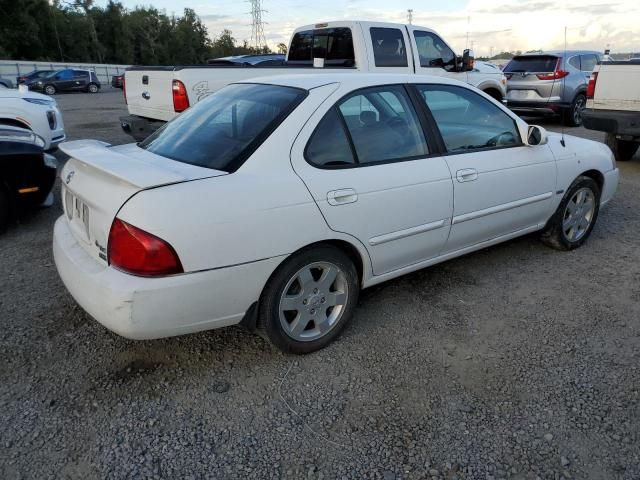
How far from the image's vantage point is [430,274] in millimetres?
4070

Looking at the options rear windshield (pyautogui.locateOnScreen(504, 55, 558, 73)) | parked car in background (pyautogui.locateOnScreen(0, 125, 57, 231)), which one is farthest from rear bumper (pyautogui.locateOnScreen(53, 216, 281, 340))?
rear windshield (pyautogui.locateOnScreen(504, 55, 558, 73))

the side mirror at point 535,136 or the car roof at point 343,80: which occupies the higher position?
the car roof at point 343,80

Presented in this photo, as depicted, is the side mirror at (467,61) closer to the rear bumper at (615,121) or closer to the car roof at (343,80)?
the rear bumper at (615,121)

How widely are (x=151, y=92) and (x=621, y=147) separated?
7.29 metres

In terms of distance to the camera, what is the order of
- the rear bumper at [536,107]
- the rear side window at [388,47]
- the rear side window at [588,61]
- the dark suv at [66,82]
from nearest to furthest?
the rear side window at [388,47]
the rear bumper at [536,107]
the rear side window at [588,61]
the dark suv at [66,82]

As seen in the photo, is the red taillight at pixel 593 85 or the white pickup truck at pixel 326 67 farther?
the red taillight at pixel 593 85

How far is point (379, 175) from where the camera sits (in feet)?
9.96

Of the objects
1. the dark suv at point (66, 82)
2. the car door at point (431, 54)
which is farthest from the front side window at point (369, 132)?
the dark suv at point (66, 82)

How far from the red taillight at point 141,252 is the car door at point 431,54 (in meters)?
7.35

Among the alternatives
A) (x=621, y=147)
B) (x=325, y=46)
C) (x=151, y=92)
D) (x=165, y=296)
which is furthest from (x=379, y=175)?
(x=621, y=147)

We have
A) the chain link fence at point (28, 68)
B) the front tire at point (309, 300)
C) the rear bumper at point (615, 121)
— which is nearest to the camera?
the front tire at point (309, 300)

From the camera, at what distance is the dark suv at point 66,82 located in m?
30.4

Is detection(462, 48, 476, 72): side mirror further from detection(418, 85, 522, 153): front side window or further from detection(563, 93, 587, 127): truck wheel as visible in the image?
detection(418, 85, 522, 153): front side window

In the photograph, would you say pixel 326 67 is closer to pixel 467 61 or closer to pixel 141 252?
pixel 467 61
